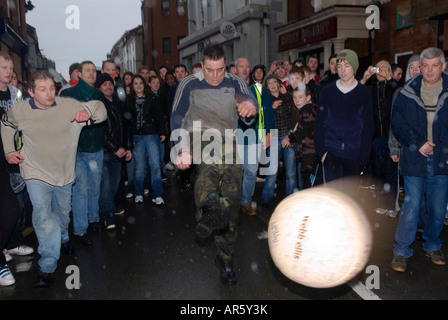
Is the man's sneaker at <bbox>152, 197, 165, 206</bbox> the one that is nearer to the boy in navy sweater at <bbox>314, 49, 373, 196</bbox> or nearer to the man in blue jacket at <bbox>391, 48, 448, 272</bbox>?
the boy in navy sweater at <bbox>314, 49, 373, 196</bbox>

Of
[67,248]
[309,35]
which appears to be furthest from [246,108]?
[309,35]

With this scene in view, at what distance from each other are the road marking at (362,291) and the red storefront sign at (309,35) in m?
15.6

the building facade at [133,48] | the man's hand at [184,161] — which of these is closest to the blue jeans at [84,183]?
the man's hand at [184,161]

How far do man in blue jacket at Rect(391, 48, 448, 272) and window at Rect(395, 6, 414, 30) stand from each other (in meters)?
11.2

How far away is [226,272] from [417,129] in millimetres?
2641

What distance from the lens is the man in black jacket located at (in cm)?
659

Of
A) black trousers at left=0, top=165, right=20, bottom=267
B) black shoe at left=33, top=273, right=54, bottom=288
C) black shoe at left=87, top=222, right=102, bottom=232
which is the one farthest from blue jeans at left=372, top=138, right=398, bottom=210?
black trousers at left=0, top=165, right=20, bottom=267

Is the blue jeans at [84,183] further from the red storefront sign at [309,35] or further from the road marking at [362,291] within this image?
the red storefront sign at [309,35]

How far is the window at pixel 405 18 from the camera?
47.6 feet

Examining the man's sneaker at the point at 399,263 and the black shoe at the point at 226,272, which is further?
the man's sneaker at the point at 399,263

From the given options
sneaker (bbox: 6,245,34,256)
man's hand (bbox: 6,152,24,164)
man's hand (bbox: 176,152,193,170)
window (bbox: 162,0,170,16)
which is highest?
window (bbox: 162,0,170,16)

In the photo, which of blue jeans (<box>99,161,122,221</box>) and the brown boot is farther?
the brown boot

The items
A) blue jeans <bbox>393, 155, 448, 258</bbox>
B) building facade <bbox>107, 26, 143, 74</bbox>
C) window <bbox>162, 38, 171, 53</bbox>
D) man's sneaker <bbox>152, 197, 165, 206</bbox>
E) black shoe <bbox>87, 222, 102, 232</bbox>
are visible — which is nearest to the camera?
blue jeans <bbox>393, 155, 448, 258</bbox>

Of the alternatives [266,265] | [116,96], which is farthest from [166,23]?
[266,265]
